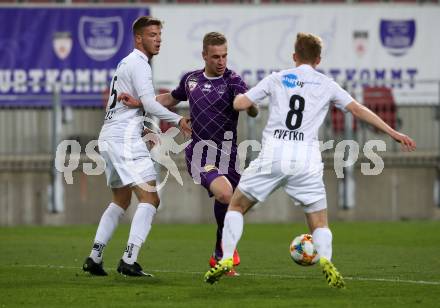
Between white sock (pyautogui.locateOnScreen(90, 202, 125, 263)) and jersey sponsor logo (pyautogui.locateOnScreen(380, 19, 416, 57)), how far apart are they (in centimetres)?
1546

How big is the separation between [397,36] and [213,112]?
1505 cm

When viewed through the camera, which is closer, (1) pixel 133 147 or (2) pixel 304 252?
(2) pixel 304 252

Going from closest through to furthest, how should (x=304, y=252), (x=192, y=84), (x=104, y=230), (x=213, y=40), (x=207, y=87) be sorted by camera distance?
(x=304, y=252) → (x=213, y=40) → (x=104, y=230) → (x=207, y=87) → (x=192, y=84)

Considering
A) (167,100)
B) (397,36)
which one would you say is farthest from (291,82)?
(397,36)

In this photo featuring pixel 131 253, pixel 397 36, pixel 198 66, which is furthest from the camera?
pixel 397 36

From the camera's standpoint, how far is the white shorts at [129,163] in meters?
11.9

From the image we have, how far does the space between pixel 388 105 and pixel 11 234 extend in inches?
325

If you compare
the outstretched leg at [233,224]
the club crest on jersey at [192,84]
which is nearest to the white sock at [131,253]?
the outstretched leg at [233,224]

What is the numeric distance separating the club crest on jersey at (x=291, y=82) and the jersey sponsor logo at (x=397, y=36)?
1656 cm

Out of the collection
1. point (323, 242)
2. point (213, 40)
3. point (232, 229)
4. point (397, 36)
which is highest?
point (397, 36)

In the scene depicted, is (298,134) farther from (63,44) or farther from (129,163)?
(63,44)

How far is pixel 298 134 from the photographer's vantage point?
10.5 metres

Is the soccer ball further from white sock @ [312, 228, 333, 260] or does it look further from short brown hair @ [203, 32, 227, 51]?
short brown hair @ [203, 32, 227, 51]

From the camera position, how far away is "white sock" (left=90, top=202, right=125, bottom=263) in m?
12.0
